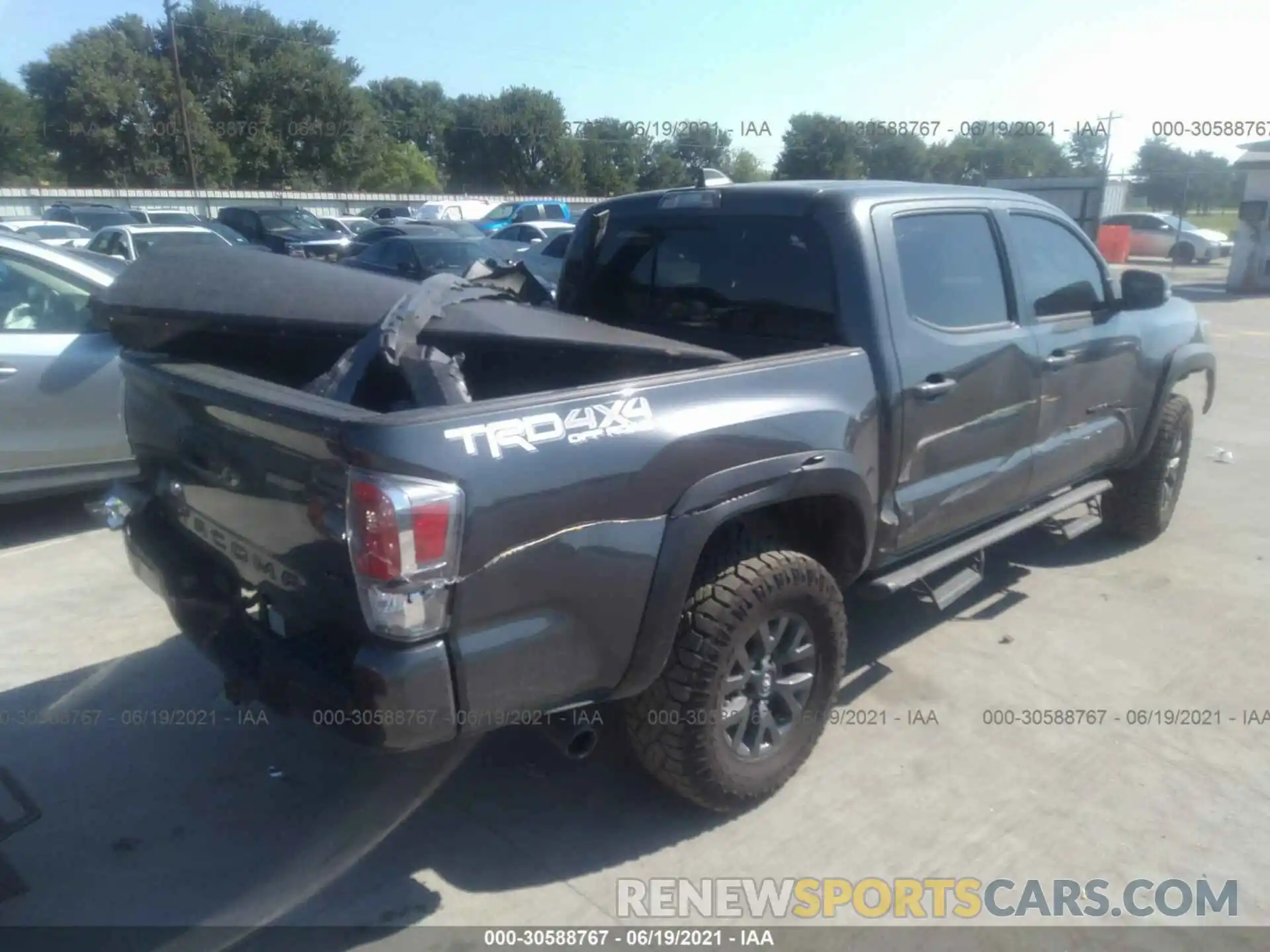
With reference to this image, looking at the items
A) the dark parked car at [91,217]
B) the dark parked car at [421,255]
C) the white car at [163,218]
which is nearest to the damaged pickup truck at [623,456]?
the dark parked car at [421,255]

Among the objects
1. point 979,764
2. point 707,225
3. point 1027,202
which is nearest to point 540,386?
point 707,225

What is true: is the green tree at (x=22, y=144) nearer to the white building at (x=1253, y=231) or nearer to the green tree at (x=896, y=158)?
the green tree at (x=896, y=158)

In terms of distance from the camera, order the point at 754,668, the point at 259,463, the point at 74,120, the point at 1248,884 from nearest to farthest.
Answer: the point at 259,463 → the point at 1248,884 → the point at 754,668 → the point at 74,120

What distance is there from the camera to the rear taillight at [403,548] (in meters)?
2.39

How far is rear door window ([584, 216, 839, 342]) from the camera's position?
3.77 metres

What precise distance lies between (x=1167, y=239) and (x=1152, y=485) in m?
30.2

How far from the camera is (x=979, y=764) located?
12.2 feet

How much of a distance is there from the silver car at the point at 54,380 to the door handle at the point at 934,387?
4.39 metres

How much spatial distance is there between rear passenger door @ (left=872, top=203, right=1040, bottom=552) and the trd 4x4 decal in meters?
1.27

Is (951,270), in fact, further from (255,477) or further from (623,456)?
(255,477)

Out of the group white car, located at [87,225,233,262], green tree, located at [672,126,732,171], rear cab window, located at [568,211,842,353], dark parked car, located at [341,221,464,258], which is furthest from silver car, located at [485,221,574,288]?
green tree, located at [672,126,732,171]

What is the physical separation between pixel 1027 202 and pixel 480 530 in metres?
3.33

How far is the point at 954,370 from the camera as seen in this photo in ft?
12.8

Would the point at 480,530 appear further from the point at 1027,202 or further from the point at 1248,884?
the point at 1027,202
